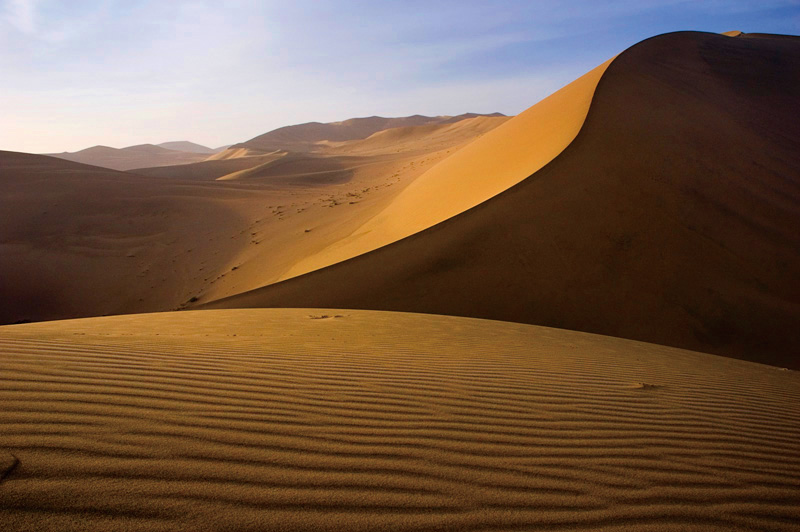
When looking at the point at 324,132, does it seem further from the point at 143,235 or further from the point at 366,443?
the point at 366,443

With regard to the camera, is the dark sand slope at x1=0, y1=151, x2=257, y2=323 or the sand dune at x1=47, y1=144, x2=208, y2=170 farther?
the sand dune at x1=47, y1=144, x2=208, y2=170

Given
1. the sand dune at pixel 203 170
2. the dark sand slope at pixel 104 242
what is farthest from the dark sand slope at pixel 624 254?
the sand dune at pixel 203 170

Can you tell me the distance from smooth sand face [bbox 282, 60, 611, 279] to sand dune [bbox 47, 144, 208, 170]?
64.5m

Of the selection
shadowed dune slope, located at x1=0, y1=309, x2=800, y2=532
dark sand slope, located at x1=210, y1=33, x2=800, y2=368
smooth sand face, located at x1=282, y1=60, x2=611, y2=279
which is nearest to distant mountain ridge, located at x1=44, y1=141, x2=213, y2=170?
smooth sand face, located at x1=282, y1=60, x2=611, y2=279

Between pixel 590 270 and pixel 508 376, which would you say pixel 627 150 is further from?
pixel 508 376

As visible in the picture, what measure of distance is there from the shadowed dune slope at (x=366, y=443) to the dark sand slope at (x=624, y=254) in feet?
14.3

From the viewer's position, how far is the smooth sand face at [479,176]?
11109 millimetres

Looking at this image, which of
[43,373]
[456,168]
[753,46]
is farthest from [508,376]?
[753,46]

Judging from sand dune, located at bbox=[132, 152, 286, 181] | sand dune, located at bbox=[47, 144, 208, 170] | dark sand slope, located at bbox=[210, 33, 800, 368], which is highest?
sand dune, located at bbox=[47, 144, 208, 170]

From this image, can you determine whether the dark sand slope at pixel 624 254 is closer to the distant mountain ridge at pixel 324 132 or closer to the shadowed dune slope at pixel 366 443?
the shadowed dune slope at pixel 366 443

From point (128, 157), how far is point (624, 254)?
88.1m

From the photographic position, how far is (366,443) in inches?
88.7

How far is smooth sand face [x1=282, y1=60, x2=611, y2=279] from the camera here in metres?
11.1

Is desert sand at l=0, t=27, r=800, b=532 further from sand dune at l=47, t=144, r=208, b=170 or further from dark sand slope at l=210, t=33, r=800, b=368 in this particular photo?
sand dune at l=47, t=144, r=208, b=170
